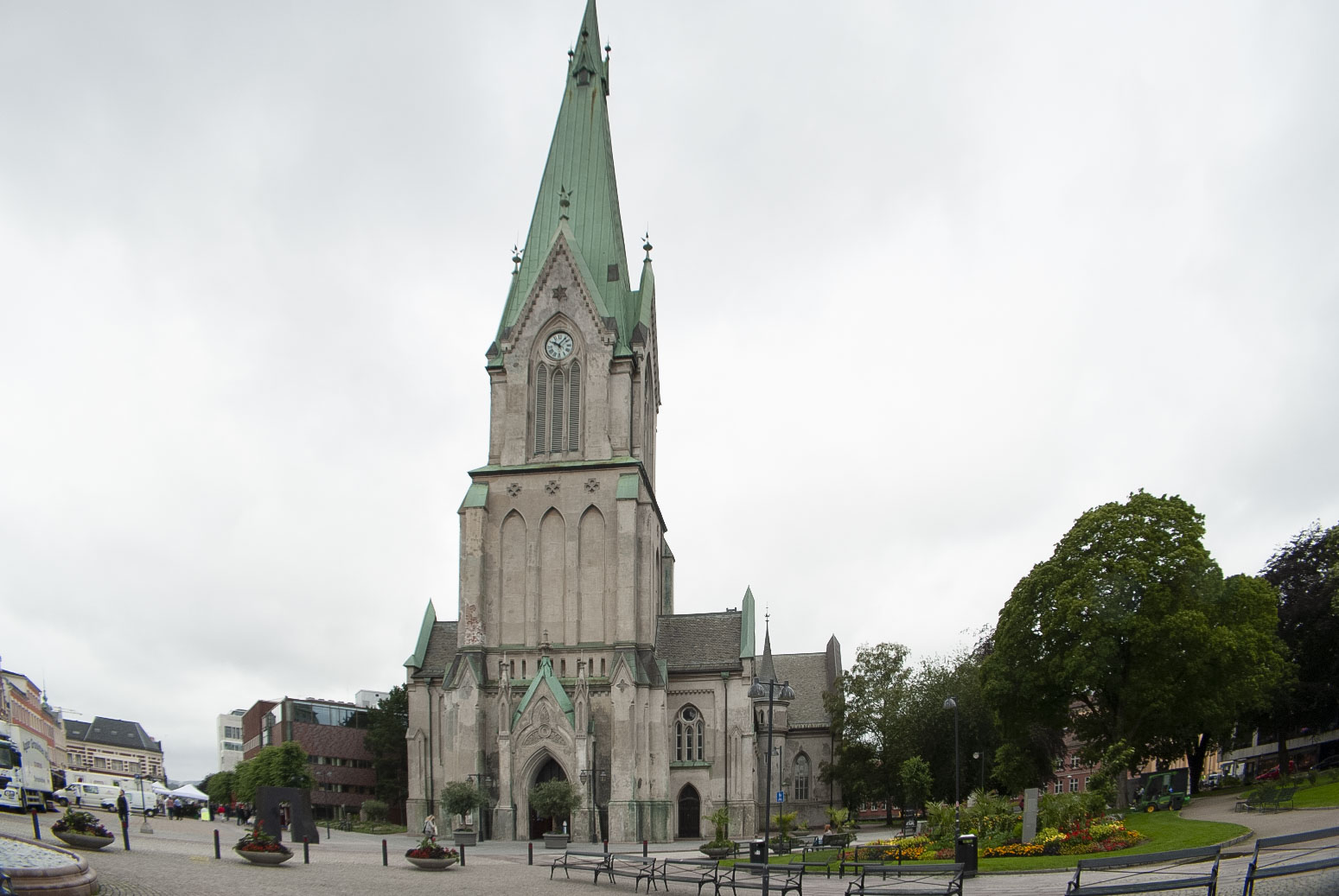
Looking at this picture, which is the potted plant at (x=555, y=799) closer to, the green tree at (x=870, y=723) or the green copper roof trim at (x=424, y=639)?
the green copper roof trim at (x=424, y=639)

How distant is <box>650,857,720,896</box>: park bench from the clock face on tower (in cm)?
3465

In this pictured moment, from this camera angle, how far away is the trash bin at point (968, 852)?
24.7m

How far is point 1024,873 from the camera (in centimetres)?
2505

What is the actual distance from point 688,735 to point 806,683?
4108 cm

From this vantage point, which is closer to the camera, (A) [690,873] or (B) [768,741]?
(A) [690,873]

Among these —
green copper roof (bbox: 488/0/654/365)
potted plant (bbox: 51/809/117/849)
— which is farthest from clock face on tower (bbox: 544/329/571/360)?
potted plant (bbox: 51/809/117/849)

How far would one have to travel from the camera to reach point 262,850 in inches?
1065

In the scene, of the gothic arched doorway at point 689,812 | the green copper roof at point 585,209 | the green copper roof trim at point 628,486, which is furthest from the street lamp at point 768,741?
the green copper roof at point 585,209

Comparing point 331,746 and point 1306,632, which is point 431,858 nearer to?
point 1306,632

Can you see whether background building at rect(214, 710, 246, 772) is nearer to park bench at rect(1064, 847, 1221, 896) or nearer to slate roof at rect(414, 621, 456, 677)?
slate roof at rect(414, 621, 456, 677)

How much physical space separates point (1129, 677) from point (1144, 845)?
20.2m

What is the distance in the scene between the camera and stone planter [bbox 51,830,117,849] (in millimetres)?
25781

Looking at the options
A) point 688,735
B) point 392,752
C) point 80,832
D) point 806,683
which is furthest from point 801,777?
point 80,832

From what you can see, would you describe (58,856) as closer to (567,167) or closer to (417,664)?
(417,664)
